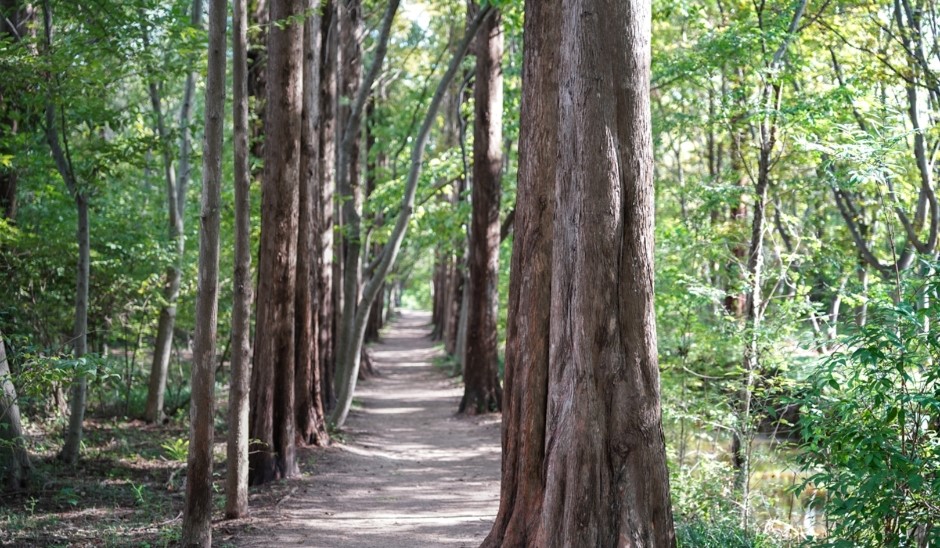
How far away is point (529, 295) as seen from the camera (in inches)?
246

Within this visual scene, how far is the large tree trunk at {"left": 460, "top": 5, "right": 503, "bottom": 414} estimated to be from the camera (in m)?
16.2

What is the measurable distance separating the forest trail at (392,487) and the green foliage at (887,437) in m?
3.47

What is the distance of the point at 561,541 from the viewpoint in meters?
5.27

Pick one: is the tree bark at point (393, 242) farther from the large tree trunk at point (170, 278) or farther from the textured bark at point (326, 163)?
the large tree trunk at point (170, 278)

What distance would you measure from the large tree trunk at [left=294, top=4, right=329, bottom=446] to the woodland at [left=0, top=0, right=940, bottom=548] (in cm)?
5

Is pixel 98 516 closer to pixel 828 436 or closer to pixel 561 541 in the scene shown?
pixel 561 541

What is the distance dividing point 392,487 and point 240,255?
4.59m

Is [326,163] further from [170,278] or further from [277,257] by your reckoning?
[277,257]

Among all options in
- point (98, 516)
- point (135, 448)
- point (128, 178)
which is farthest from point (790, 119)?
point (128, 178)

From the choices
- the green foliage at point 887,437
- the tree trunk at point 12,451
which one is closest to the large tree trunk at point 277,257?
the tree trunk at point 12,451

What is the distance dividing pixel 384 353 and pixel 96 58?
2586 cm

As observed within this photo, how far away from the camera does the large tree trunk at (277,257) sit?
32.5 feet

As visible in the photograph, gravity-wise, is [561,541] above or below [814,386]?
below

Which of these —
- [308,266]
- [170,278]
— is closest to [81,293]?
[308,266]
